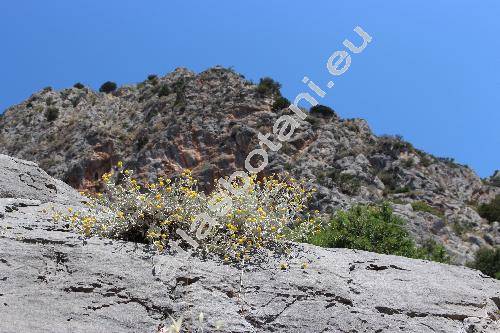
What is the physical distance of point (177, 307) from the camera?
5.22 metres

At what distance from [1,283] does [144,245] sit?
136 cm

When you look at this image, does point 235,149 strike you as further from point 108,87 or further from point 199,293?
point 199,293

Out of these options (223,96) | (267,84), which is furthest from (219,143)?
(267,84)

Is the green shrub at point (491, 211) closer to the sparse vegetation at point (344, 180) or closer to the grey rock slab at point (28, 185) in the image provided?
the sparse vegetation at point (344, 180)

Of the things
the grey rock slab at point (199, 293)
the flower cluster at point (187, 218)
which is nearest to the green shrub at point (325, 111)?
the flower cluster at point (187, 218)

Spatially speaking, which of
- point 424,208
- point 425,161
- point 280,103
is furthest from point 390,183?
point 280,103

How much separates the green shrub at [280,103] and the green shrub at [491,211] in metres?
14.8

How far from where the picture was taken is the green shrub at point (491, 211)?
127ft

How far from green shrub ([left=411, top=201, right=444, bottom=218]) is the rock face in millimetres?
28031

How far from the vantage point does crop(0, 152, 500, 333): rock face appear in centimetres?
504

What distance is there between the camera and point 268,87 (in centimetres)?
4641

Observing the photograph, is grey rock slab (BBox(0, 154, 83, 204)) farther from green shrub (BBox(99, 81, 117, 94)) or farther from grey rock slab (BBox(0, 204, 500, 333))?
green shrub (BBox(99, 81, 117, 94))

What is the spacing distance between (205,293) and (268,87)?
41.7m

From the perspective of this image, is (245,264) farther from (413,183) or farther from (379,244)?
(413,183)
